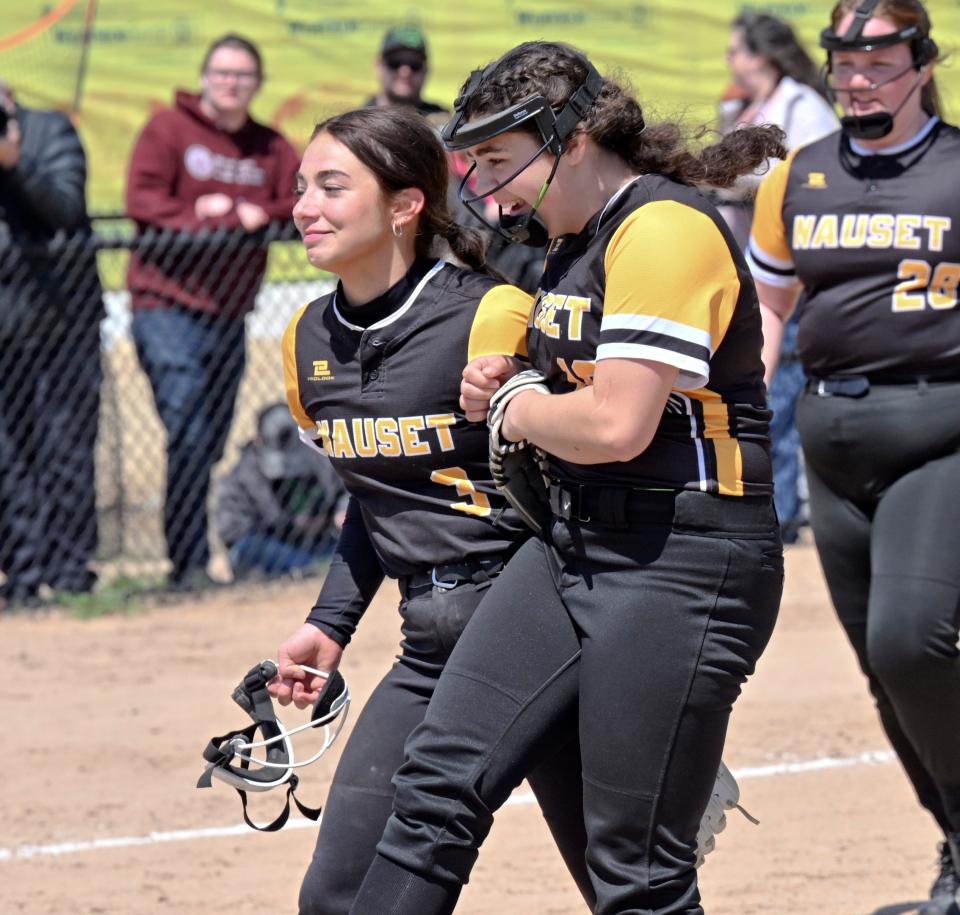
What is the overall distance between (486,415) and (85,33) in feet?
31.9

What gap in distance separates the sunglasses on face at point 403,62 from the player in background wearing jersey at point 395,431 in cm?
483

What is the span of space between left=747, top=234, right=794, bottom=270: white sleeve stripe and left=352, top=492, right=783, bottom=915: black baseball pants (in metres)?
1.72

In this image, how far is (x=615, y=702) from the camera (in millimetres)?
2859

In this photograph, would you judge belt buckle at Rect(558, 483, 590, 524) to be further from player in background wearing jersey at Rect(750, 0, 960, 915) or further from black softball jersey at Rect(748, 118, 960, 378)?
black softball jersey at Rect(748, 118, 960, 378)

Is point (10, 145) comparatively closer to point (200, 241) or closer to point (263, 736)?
point (200, 241)

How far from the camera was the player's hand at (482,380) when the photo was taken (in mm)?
3061

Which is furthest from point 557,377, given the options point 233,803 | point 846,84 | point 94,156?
point 94,156

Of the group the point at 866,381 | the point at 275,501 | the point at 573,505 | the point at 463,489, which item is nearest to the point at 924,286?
Result: the point at 866,381

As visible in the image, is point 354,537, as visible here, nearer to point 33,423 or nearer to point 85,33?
point 33,423

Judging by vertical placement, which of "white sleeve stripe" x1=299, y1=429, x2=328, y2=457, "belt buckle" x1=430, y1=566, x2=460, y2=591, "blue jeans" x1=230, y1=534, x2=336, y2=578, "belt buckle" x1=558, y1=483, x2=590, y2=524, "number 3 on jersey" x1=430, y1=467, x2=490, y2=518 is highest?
"belt buckle" x1=558, y1=483, x2=590, y2=524

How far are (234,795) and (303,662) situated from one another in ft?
6.89

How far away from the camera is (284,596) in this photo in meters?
8.09

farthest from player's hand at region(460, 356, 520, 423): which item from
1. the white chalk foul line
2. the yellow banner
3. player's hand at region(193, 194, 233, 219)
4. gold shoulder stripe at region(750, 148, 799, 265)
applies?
the yellow banner

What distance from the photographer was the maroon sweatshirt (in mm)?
7797
